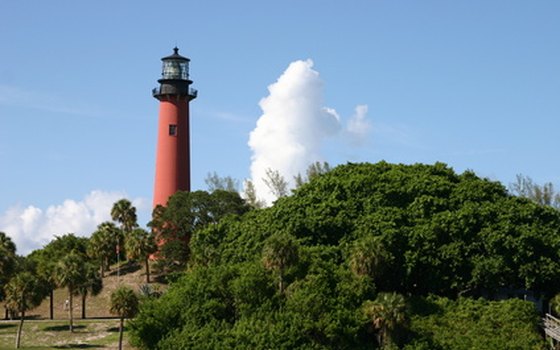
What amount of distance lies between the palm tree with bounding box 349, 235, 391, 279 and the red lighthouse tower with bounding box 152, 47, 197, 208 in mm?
37115

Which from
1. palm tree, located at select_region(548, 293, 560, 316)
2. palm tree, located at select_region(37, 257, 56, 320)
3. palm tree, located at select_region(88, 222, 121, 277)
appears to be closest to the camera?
palm tree, located at select_region(548, 293, 560, 316)

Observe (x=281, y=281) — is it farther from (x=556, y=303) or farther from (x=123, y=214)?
(x=123, y=214)

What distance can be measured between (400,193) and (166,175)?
32867 mm

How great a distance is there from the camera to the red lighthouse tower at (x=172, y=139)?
9356 centimetres

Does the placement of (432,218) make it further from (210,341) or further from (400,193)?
(210,341)

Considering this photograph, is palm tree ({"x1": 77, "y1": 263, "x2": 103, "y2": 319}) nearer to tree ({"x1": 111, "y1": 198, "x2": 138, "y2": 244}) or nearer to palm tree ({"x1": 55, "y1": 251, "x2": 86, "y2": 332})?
palm tree ({"x1": 55, "y1": 251, "x2": 86, "y2": 332})

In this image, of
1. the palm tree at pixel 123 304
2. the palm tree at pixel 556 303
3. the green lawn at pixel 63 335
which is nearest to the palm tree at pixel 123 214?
the green lawn at pixel 63 335

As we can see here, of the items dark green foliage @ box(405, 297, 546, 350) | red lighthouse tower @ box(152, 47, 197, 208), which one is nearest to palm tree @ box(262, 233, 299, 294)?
dark green foliage @ box(405, 297, 546, 350)

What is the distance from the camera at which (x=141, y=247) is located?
8800cm

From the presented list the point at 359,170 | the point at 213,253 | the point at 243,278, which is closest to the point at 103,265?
the point at 213,253

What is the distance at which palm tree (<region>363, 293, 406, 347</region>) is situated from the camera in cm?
5450

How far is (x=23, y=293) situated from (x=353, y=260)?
88.7 ft

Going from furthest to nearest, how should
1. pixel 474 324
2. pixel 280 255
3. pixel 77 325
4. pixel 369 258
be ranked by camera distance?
pixel 77 325 < pixel 369 258 < pixel 474 324 < pixel 280 255

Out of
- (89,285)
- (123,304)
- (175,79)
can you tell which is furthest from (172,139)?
(123,304)
